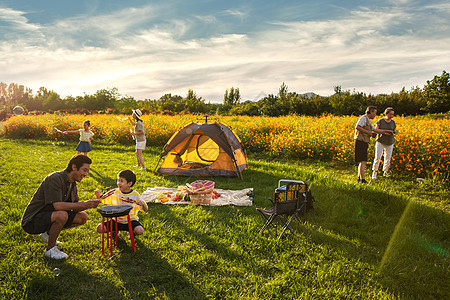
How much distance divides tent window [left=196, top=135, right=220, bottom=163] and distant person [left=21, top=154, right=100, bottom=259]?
5798mm

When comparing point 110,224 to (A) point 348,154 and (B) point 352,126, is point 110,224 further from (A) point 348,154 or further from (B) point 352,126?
(B) point 352,126

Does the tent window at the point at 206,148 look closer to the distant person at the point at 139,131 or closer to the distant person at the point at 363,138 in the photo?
the distant person at the point at 139,131

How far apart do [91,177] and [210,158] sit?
3630mm

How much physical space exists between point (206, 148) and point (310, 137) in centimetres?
410

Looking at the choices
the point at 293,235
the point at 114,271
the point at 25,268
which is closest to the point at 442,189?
the point at 293,235

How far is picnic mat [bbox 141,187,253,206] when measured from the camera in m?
6.02

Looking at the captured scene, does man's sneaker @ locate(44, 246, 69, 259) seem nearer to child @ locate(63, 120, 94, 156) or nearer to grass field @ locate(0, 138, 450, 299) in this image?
grass field @ locate(0, 138, 450, 299)

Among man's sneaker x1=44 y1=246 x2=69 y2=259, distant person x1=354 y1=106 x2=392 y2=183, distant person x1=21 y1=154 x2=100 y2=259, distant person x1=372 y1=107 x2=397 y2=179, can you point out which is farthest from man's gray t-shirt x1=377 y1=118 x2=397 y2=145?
man's sneaker x1=44 y1=246 x2=69 y2=259

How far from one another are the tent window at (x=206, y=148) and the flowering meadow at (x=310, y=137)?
2.69m

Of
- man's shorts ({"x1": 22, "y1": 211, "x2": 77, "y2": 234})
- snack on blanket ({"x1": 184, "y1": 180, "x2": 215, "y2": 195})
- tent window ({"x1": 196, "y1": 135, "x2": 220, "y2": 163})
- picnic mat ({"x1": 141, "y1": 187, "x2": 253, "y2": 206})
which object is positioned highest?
tent window ({"x1": 196, "y1": 135, "x2": 220, "y2": 163})

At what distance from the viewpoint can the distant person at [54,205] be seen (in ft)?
11.7

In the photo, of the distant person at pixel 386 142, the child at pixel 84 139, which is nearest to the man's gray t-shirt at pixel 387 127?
the distant person at pixel 386 142

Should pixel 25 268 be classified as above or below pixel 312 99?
below

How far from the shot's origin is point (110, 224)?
3.99 m
